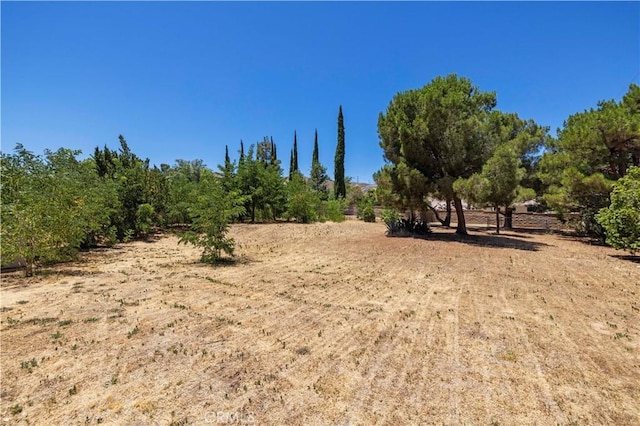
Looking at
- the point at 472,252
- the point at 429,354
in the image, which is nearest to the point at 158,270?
the point at 429,354

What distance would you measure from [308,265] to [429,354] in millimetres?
5254

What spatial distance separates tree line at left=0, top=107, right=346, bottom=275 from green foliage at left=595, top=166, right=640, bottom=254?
10070 mm

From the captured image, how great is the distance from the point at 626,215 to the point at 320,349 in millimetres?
9684

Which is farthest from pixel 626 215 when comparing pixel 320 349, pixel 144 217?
pixel 144 217

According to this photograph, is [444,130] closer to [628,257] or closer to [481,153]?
[481,153]

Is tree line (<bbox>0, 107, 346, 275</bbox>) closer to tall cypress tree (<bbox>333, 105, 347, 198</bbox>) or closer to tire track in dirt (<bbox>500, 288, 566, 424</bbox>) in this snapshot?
tire track in dirt (<bbox>500, 288, 566, 424</bbox>)

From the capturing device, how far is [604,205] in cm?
1342

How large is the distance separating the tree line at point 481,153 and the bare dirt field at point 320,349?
6.07 m

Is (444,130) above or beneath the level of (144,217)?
above

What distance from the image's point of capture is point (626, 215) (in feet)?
28.8

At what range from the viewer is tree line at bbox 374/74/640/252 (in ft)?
39.2

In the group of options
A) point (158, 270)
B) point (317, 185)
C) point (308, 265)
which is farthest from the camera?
point (317, 185)

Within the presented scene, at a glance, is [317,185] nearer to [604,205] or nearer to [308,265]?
[604,205]

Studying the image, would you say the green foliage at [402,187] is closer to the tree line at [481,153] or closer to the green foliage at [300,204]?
the tree line at [481,153]
